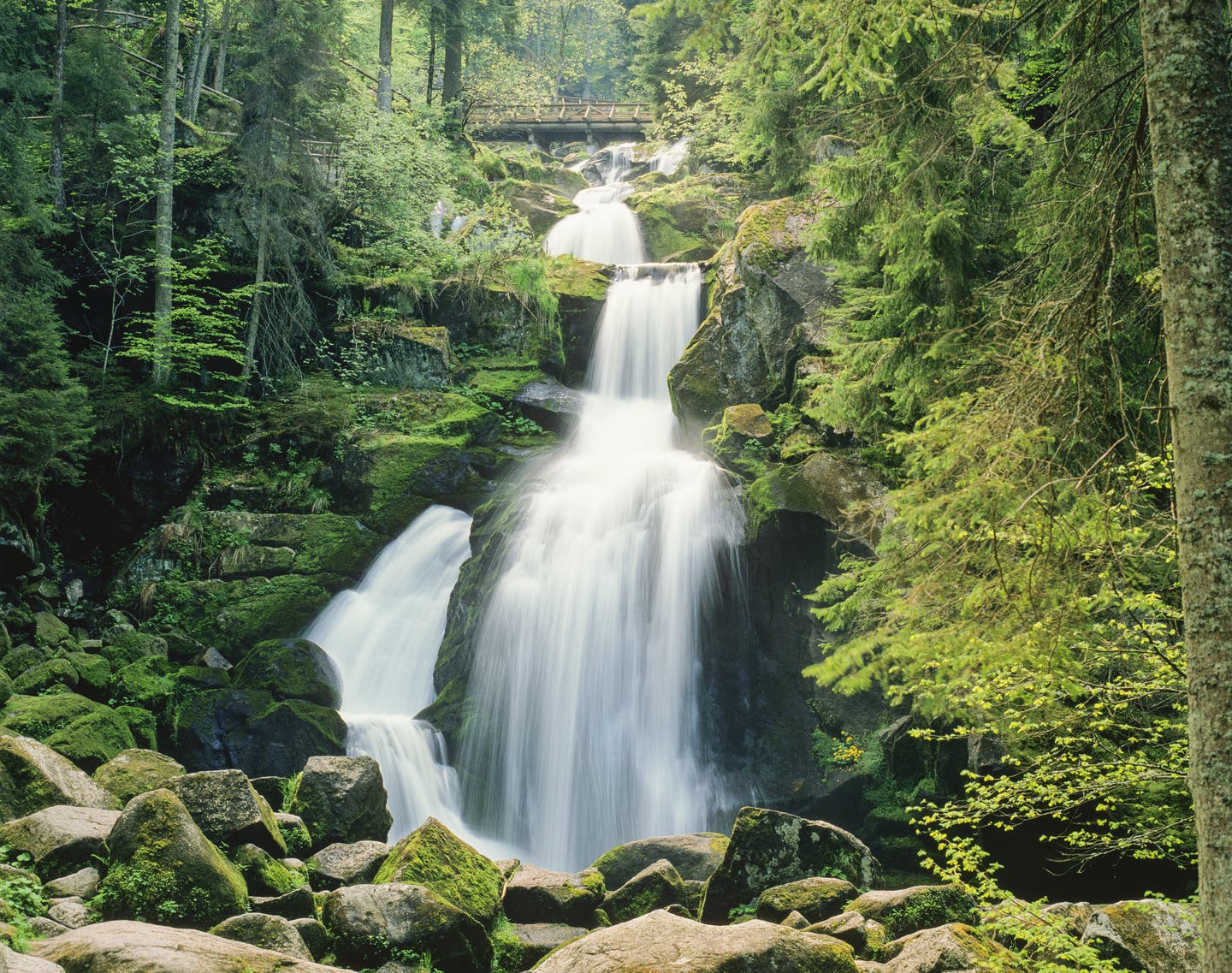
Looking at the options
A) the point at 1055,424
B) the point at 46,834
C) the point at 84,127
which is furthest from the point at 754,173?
the point at 46,834

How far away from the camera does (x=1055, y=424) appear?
14.4 ft

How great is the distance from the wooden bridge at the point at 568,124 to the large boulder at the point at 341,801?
105 ft

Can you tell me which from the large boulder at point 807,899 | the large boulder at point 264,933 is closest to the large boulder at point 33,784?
the large boulder at point 264,933

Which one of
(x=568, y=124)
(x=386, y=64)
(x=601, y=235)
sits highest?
(x=568, y=124)

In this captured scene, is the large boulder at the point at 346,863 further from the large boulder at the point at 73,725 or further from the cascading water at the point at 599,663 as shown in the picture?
the cascading water at the point at 599,663

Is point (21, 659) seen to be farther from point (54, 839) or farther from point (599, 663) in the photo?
point (599, 663)

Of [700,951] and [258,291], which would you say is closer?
[700,951]

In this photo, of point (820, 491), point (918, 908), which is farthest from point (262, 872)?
point (820, 491)

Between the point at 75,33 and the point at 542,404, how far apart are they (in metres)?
12.2

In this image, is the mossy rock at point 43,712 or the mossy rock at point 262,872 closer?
the mossy rock at point 262,872

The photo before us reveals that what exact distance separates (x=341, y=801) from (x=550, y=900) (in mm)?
2375

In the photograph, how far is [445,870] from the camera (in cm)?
614

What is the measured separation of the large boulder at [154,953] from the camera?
3.74 metres

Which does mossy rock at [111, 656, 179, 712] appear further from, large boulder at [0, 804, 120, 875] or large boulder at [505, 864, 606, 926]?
large boulder at [505, 864, 606, 926]
